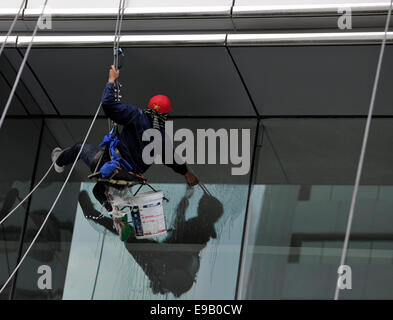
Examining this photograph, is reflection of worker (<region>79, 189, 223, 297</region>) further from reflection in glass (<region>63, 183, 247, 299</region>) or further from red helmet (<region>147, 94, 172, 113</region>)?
red helmet (<region>147, 94, 172, 113</region>)

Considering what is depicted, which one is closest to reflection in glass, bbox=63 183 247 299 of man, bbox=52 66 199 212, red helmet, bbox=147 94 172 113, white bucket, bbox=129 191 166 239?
white bucket, bbox=129 191 166 239

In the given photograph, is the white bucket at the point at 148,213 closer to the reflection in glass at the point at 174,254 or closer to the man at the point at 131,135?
the man at the point at 131,135

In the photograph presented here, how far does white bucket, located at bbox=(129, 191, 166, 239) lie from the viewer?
8516mm

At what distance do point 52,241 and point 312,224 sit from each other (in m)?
2.52

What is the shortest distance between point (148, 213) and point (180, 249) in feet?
3.64

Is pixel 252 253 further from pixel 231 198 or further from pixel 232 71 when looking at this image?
pixel 232 71

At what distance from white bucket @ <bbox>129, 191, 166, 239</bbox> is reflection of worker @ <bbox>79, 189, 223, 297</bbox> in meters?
0.95

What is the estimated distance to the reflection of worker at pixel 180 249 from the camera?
944 centimetres

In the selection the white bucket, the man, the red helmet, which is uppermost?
the red helmet

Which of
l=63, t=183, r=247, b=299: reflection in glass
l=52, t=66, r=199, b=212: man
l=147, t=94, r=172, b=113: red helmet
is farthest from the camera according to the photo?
l=63, t=183, r=247, b=299: reflection in glass

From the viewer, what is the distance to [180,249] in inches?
377

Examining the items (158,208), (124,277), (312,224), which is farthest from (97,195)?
(312,224)

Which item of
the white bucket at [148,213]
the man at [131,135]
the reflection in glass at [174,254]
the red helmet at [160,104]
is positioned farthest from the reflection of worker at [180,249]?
the red helmet at [160,104]

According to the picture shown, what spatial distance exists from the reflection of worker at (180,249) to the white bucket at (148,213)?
0.95m
